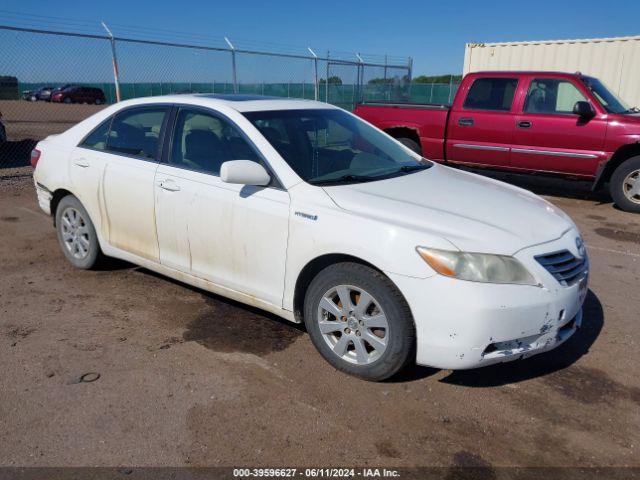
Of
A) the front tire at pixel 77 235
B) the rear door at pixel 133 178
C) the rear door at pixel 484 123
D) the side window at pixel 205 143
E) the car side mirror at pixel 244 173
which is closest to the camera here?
the car side mirror at pixel 244 173

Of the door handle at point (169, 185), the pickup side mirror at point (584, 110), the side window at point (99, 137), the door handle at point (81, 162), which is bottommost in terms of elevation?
the door handle at point (169, 185)

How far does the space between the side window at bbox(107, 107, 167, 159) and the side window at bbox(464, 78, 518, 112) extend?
586 centimetres

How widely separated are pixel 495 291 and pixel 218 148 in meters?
2.16

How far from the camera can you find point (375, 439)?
2.78 metres

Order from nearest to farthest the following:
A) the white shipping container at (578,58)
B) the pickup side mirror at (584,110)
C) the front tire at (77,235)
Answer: the front tire at (77,235) < the pickup side mirror at (584,110) < the white shipping container at (578,58)

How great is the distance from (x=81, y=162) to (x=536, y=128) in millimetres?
6352

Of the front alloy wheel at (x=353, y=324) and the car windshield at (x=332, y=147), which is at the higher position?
the car windshield at (x=332, y=147)

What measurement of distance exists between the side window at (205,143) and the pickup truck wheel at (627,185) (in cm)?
627

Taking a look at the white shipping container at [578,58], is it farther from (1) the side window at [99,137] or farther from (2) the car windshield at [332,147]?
(1) the side window at [99,137]

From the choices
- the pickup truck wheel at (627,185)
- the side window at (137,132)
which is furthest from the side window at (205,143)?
the pickup truck wheel at (627,185)

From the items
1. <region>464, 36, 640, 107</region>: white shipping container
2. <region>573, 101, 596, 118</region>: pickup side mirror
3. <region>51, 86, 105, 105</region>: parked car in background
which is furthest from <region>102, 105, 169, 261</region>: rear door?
<region>51, 86, 105, 105</region>: parked car in background

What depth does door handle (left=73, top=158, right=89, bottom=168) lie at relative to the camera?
4.64 metres

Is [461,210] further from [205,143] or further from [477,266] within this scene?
[205,143]

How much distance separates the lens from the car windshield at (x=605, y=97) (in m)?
7.92
